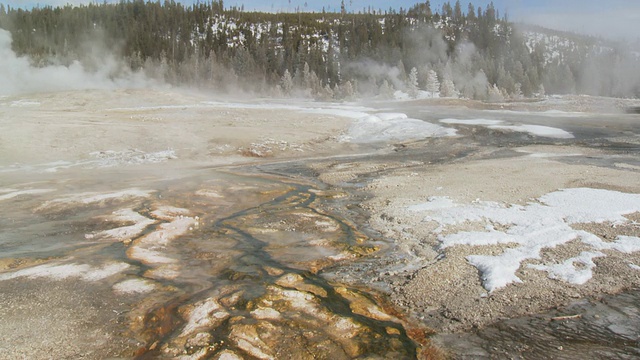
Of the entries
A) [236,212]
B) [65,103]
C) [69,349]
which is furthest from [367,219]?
[65,103]

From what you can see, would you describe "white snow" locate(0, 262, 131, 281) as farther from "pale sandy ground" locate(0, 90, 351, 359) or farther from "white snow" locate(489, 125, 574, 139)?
"white snow" locate(489, 125, 574, 139)

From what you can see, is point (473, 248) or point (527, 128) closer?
point (473, 248)

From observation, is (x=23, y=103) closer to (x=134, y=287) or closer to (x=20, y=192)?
(x=20, y=192)

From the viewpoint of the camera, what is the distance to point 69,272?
24.0 ft

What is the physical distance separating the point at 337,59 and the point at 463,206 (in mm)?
102001

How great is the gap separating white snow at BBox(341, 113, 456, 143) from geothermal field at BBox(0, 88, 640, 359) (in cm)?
998

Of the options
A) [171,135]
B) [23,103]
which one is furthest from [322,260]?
[23,103]

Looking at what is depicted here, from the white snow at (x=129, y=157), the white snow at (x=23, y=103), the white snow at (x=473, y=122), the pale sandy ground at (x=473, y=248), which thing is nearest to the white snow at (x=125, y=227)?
the pale sandy ground at (x=473, y=248)

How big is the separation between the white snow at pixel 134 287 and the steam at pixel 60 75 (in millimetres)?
62629

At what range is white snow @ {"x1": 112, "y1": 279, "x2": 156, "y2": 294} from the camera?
6.69m

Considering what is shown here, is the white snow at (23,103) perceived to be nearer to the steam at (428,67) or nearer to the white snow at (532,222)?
the white snow at (532,222)

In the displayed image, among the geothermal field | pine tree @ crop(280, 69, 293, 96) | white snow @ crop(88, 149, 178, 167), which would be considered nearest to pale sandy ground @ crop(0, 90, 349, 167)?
white snow @ crop(88, 149, 178, 167)

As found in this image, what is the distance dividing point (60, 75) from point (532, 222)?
254 ft

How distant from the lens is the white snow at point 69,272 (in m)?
7.16
